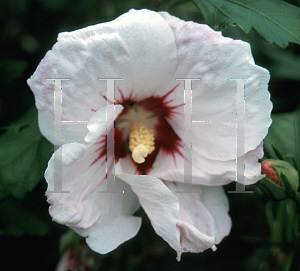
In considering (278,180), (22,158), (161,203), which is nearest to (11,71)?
(22,158)

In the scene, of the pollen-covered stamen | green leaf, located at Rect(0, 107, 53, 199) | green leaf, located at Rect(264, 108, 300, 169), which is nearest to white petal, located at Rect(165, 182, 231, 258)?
the pollen-covered stamen

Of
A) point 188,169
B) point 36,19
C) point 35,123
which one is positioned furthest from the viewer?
point 36,19

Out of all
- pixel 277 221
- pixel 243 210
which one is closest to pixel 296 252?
pixel 277 221

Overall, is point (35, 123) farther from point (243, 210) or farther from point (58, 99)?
point (243, 210)

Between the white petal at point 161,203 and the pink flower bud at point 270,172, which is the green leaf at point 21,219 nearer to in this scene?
the white petal at point 161,203

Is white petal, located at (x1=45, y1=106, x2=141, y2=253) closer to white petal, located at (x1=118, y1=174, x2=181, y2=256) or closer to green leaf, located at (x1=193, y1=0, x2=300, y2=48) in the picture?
white petal, located at (x1=118, y1=174, x2=181, y2=256)

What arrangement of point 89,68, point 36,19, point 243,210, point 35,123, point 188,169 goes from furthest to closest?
point 243,210 → point 36,19 → point 35,123 → point 188,169 → point 89,68

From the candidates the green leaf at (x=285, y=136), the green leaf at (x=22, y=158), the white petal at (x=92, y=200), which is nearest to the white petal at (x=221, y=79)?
the white petal at (x=92, y=200)

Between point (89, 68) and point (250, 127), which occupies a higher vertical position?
point (89, 68)
